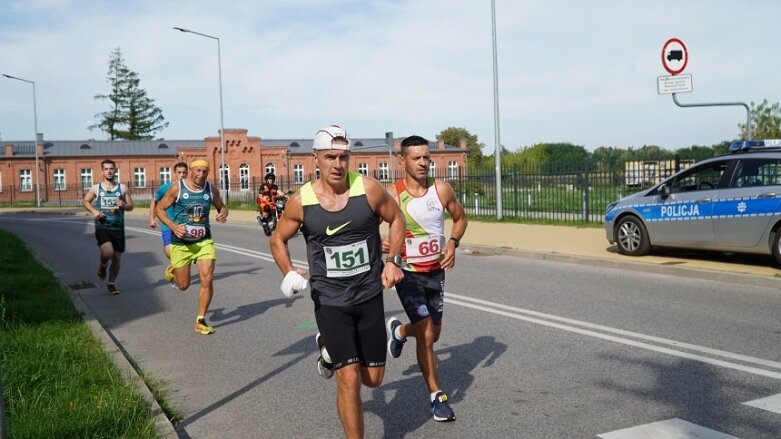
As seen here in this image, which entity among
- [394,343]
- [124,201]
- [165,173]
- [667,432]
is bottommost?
[667,432]

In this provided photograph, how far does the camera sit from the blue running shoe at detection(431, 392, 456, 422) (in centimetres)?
495

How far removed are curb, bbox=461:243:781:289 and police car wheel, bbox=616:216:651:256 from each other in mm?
596

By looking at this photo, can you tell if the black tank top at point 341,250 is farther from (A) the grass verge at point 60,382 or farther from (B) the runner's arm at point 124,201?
(B) the runner's arm at point 124,201

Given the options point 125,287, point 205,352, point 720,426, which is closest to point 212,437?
point 205,352

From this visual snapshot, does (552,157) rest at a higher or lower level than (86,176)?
higher

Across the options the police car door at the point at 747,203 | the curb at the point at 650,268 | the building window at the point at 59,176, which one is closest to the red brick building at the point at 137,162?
the building window at the point at 59,176

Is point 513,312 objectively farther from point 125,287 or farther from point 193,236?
point 125,287

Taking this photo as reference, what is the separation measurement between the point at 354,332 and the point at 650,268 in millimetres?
8752

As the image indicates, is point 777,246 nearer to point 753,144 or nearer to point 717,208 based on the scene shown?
point 717,208

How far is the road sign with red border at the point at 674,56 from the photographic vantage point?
1410cm

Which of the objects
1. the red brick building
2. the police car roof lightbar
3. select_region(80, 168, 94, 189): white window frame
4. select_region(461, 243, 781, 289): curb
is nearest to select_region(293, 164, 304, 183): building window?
the red brick building

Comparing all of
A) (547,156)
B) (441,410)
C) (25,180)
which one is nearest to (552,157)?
(547,156)

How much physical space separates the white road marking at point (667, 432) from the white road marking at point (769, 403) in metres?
0.65

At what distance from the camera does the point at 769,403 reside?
5.09 metres
